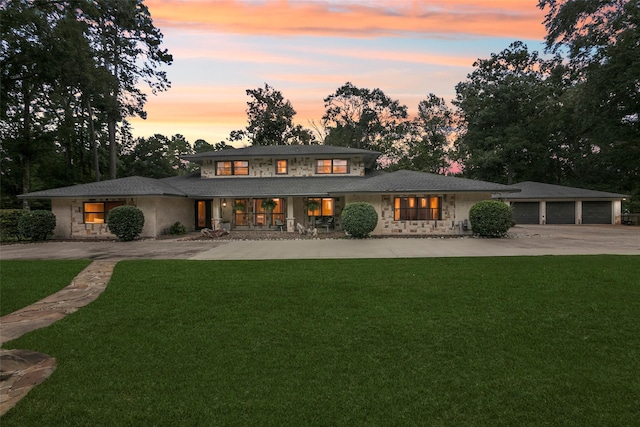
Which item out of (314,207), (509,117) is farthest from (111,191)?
(509,117)

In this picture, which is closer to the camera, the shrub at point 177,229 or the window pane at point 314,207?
the shrub at point 177,229

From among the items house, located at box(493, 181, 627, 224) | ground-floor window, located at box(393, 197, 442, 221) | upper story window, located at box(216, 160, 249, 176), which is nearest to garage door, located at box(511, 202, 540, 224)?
house, located at box(493, 181, 627, 224)

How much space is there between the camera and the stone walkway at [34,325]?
11.9 feet

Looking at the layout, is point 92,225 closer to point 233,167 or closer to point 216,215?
point 216,215

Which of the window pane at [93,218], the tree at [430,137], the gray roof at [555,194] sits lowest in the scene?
the window pane at [93,218]

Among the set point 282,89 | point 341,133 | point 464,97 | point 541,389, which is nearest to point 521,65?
point 464,97

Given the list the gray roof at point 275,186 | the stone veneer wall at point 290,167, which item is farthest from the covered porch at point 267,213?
the stone veneer wall at point 290,167

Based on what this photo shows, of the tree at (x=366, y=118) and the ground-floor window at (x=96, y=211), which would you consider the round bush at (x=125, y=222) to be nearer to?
the ground-floor window at (x=96, y=211)

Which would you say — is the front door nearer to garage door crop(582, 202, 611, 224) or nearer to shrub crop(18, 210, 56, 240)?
shrub crop(18, 210, 56, 240)

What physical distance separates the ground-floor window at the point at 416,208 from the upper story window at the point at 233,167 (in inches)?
475

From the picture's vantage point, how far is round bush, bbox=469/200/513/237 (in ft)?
52.5

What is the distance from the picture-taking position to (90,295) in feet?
23.5

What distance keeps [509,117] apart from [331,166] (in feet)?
88.3

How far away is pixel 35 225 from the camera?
56.6 ft
